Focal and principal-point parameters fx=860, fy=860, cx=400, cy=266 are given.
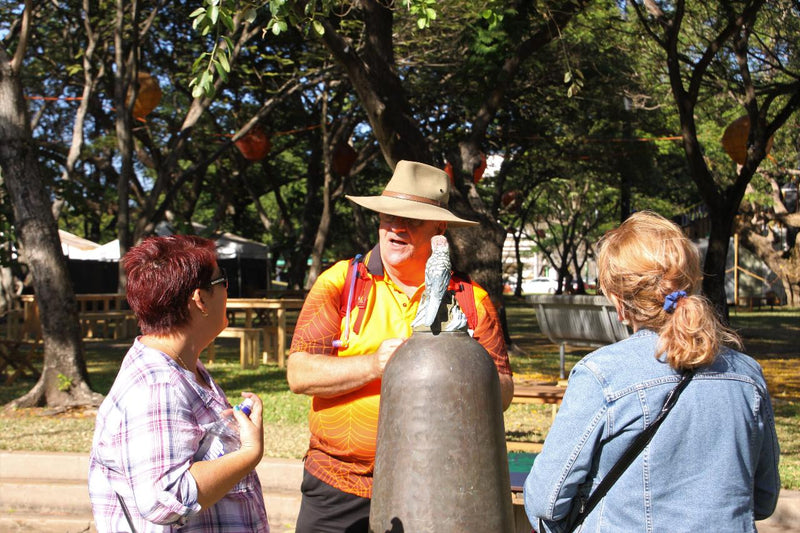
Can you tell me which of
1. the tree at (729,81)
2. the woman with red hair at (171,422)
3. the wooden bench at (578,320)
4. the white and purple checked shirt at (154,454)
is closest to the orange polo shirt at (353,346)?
the woman with red hair at (171,422)

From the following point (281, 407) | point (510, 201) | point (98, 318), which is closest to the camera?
point (281, 407)

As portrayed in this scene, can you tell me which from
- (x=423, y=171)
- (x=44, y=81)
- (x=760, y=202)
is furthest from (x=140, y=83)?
(x=760, y=202)

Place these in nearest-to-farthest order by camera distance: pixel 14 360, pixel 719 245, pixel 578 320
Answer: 1. pixel 578 320
2. pixel 14 360
3. pixel 719 245

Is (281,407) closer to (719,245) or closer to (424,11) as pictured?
(424,11)

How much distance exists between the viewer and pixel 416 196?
3051 millimetres

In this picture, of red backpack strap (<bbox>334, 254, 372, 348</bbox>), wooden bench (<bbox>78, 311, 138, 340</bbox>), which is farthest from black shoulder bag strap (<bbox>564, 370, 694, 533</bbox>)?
wooden bench (<bbox>78, 311, 138, 340</bbox>)

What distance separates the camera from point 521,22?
40.3 feet

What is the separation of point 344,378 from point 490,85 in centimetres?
1134

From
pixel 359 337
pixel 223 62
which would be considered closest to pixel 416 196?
pixel 359 337

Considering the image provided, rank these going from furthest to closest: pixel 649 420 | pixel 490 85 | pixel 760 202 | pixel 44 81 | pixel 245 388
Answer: pixel 760 202 → pixel 44 81 → pixel 490 85 → pixel 245 388 → pixel 649 420

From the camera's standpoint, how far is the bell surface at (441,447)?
6.37 ft

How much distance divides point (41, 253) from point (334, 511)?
6.97 meters

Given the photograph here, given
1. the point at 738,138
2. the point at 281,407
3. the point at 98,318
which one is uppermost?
the point at 738,138

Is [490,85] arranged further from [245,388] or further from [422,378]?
[422,378]
